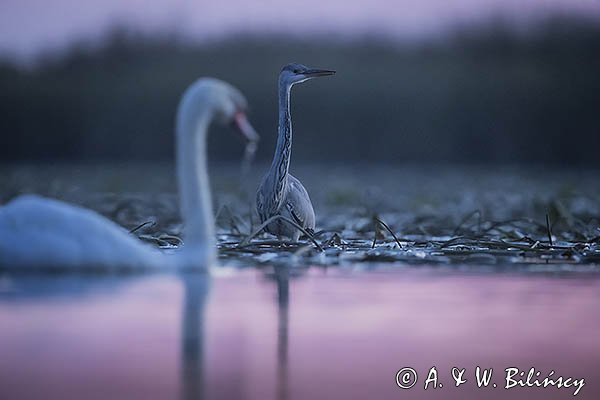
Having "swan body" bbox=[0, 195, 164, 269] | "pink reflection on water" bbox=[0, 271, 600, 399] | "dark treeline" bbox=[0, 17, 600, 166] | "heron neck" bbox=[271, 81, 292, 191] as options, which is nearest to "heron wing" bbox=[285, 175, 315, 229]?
"heron neck" bbox=[271, 81, 292, 191]

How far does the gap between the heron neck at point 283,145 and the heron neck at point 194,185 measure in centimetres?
283

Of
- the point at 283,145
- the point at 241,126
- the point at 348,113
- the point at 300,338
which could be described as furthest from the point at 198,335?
the point at 348,113

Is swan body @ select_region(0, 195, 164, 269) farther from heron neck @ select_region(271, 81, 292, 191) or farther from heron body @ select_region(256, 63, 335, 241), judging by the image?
heron neck @ select_region(271, 81, 292, 191)

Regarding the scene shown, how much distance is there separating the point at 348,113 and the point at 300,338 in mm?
19158

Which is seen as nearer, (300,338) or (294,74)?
(300,338)

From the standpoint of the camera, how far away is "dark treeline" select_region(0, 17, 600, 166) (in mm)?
22531

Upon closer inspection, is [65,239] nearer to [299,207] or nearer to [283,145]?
[299,207]

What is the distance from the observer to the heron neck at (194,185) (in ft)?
16.3

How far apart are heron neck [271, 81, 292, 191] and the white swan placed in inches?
110

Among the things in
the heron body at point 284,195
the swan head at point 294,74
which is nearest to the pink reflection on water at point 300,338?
the heron body at point 284,195

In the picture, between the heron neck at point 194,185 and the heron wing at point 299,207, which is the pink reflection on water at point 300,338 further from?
the heron wing at point 299,207

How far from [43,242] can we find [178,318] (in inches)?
36.5

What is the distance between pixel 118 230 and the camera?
496 cm

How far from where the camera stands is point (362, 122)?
75.0ft
